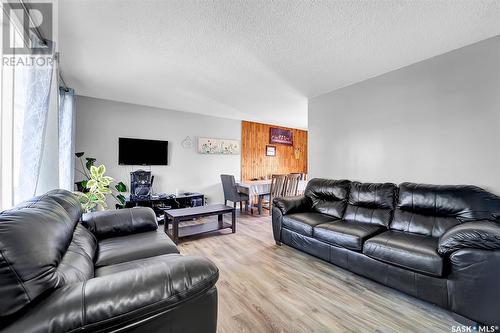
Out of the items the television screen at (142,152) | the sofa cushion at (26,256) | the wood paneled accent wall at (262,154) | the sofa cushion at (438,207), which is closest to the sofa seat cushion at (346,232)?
the sofa cushion at (438,207)

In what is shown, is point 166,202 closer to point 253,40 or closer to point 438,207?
point 253,40

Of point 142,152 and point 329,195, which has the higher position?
point 142,152

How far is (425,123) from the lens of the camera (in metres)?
2.56

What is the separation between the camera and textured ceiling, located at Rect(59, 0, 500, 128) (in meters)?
1.71

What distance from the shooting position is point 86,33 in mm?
2016

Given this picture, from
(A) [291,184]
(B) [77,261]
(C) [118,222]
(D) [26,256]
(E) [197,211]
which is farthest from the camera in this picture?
(A) [291,184]

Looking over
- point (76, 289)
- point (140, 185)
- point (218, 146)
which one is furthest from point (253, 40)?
point (218, 146)

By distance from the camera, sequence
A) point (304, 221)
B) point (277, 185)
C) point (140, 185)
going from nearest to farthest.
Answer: point (304, 221), point (140, 185), point (277, 185)

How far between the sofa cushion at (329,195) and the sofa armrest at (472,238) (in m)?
1.25

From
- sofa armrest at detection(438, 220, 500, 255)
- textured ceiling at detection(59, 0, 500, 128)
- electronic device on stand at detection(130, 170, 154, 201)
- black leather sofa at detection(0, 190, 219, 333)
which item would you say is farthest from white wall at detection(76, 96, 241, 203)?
sofa armrest at detection(438, 220, 500, 255)

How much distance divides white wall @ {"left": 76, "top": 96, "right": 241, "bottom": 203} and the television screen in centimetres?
11

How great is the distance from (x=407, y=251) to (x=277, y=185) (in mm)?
3126

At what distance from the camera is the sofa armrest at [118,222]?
199 centimetres

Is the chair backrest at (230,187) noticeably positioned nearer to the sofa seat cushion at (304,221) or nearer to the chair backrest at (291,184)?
the chair backrest at (291,184)
